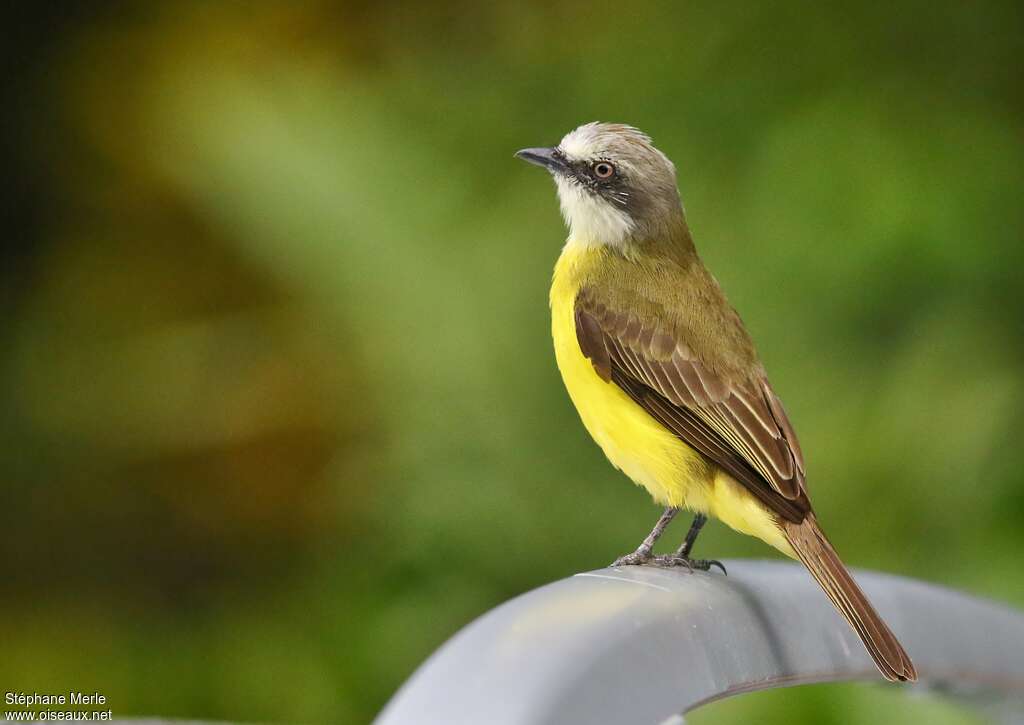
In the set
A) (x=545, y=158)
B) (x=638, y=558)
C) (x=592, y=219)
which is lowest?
(x=638, y=558)

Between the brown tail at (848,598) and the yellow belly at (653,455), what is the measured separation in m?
0.10

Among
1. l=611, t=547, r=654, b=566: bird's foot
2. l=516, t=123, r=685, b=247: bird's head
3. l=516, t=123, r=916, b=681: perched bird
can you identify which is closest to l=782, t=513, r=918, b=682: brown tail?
l=516, t=123, r=916, b=681: perched bird

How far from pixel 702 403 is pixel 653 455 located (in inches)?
4.6

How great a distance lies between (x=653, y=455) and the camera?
99.3 inches

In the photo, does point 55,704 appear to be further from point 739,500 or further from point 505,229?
point 739,500

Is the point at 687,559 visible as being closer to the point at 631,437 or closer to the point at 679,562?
the point at 679,562

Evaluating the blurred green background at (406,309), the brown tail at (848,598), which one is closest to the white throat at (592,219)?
the brown tail at (848,598)

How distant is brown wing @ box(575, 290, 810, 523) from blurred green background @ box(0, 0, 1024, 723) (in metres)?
1.20

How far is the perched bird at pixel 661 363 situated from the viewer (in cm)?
242

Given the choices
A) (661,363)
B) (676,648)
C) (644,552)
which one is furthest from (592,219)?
(676,648)

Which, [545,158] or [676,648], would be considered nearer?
[676,648]

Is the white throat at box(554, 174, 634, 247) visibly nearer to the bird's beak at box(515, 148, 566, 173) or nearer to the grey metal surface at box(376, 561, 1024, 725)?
the bird's beak at box(515, 148, 566, 173)

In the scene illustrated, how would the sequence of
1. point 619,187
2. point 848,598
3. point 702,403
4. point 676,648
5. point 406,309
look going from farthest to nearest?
1. point 406,309
2. point 619,187
3. point 702,403
4. point 848,598
5. point 676,648

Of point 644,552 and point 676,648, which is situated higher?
point 644,552
